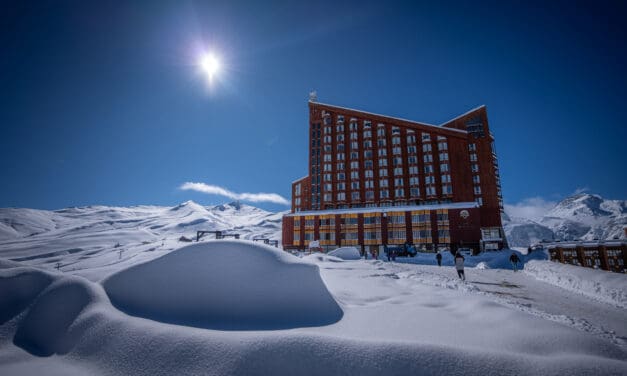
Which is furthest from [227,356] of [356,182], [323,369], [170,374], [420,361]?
[356,182]

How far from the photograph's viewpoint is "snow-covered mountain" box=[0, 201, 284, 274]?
158 ft

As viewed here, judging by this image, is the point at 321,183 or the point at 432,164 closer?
the point at 432,164

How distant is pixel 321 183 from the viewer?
201ft

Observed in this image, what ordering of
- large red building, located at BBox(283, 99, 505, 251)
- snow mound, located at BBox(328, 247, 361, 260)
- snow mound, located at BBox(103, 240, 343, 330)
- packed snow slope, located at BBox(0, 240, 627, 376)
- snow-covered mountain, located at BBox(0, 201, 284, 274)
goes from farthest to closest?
large red building, located at BBox(283, 99, 505, 251), snow-covered mountain, located at BBox(0, 201, 284, 274), snow mound, located at BBox(328, 247, 361, 260), snow mound, located at BBox(103, 240, 343, 330), packed snow slope, located at BBox(0, 240, 627, 376)

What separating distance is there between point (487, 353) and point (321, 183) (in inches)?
A: 2294

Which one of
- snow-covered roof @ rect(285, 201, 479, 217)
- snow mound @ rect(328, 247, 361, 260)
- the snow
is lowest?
snow mound @ rect(328, 247, 361, 260)

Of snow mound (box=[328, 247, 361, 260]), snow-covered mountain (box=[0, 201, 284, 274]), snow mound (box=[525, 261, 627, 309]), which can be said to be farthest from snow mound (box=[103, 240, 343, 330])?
snow-covered mountain (box=[0, 201, 284, 274])

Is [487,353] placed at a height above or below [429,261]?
above

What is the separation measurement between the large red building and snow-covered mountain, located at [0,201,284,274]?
3146 cm

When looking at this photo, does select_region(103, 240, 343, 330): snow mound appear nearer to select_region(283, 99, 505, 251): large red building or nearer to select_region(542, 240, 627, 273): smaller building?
select_region(542, 240, 627, 273): smaller building

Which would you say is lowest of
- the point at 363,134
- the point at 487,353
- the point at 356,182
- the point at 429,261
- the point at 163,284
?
the point at 429,261

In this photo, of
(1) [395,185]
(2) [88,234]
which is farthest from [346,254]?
(2) [88,234]

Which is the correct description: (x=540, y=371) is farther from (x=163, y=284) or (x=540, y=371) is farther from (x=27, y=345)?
(x=27, y=345)

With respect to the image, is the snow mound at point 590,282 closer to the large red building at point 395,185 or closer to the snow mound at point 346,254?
the snow mound at point 346,254
